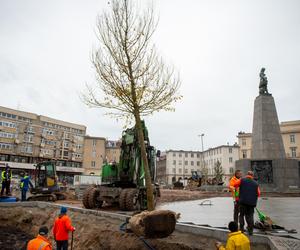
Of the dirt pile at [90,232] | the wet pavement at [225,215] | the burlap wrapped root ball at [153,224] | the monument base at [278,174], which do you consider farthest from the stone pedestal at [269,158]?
the burlap wrapped root ball at [153,224]

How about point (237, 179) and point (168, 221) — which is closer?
point (168, 221)

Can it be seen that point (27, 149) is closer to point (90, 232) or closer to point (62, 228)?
point (90, 232)

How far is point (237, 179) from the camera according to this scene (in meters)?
8.74

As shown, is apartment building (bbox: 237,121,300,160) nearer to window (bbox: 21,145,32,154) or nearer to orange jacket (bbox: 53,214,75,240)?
window (bbox: 21,145,32,154)

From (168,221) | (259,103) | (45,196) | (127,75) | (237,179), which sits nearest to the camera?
(168,221)

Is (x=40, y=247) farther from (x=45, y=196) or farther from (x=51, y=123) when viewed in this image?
(x=51, y=123)

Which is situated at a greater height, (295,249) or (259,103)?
(259,103)

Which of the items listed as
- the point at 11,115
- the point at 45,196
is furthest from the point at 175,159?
the point at 45,196

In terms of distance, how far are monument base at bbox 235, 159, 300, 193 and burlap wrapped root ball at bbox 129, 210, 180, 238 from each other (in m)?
22.3

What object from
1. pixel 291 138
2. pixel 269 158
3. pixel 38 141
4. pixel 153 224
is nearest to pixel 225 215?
pixel 153 224

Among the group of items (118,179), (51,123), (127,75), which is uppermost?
(51,123)

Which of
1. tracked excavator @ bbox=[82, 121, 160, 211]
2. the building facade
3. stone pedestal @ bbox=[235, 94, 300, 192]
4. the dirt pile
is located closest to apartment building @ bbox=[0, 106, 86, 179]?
the building facade

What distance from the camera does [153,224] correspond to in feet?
22.2

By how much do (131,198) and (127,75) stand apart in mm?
5382
